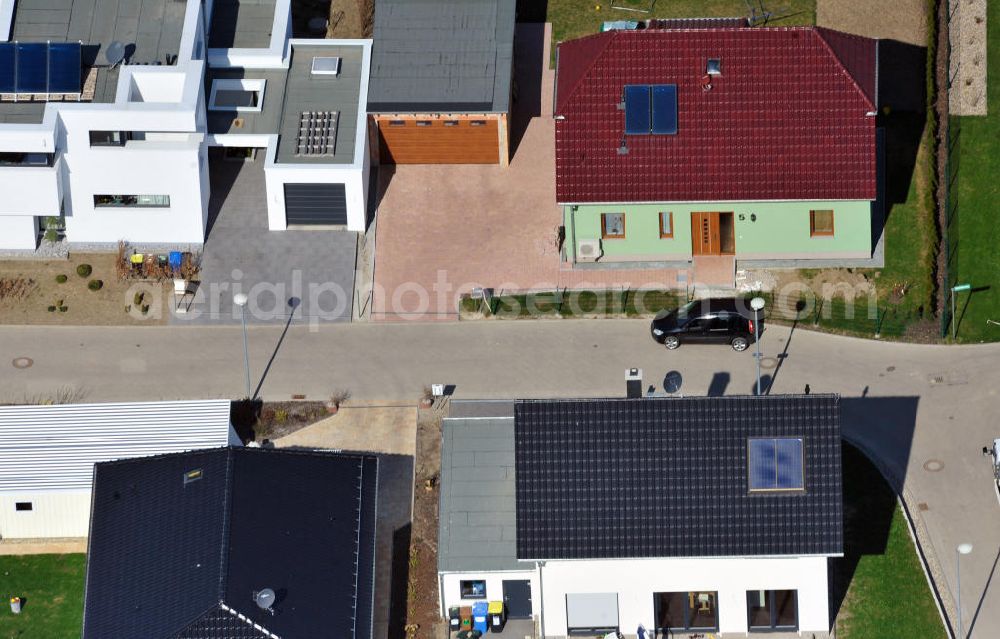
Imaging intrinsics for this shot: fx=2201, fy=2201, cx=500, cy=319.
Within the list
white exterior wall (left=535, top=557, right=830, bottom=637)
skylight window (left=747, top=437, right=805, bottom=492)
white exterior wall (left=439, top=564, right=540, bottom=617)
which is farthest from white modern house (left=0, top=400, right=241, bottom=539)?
skylight window (left=747, top=437, right=805, bottom=492)

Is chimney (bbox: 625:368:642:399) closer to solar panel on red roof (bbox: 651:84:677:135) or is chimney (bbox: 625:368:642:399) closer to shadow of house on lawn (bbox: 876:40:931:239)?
solar panel on red roof (bbox: 651:84:677:135)

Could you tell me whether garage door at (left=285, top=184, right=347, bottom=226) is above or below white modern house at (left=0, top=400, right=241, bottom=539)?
above

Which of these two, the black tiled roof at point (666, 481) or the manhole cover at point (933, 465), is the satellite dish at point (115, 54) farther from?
the manhole cover at point (933, 465)

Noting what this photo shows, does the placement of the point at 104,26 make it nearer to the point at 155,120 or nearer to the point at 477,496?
the point at 155,120

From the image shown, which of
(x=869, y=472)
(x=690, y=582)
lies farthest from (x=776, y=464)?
(x=869, y=472)

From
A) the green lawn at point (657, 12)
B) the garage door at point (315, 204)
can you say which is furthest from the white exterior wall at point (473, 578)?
the green lawn at point (657, 12)

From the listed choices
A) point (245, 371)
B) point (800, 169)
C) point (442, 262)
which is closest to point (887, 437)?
point (800, 169)

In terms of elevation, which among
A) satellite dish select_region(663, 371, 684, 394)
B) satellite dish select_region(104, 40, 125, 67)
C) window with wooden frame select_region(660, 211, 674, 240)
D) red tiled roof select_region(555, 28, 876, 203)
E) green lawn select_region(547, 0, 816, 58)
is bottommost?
satellite dish select_region(663, 371, 684, 394)
